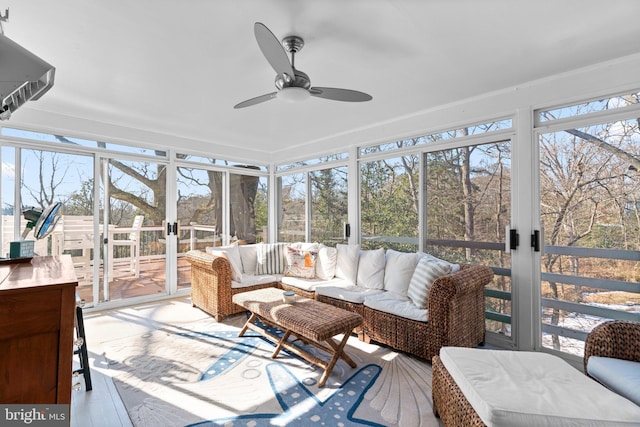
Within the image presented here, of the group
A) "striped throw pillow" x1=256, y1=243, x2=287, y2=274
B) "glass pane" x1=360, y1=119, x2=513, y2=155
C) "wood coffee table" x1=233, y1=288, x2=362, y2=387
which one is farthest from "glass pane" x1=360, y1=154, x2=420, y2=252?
"wood coffee table" x1=233, y1=288, x2=362, y2=387

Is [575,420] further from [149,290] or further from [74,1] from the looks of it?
[149,290]

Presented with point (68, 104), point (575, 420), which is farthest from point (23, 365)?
point (68, 104)

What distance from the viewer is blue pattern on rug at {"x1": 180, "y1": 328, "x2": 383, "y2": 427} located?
191 centimetres

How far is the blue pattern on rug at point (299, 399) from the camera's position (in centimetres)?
191

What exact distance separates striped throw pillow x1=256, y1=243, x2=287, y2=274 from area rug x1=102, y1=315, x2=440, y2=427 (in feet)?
4.30

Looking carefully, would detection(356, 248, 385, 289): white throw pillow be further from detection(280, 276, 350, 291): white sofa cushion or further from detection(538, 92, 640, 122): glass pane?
detection(538, 92, 640, 122): glass pane

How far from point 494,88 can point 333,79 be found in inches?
62.5

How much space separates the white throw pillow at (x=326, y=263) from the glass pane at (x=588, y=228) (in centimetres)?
226

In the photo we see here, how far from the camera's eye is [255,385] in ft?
7.57

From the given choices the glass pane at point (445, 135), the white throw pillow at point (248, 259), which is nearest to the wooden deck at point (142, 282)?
the white throw pillow at point (248, 259)

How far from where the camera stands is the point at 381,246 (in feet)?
13.7

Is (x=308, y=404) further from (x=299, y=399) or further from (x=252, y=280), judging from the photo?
(x=252, y=280)

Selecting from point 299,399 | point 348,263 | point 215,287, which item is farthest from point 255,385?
point 348,263

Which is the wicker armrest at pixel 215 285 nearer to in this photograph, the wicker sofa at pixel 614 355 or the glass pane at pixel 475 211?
the glass pane at pixel 475 211
